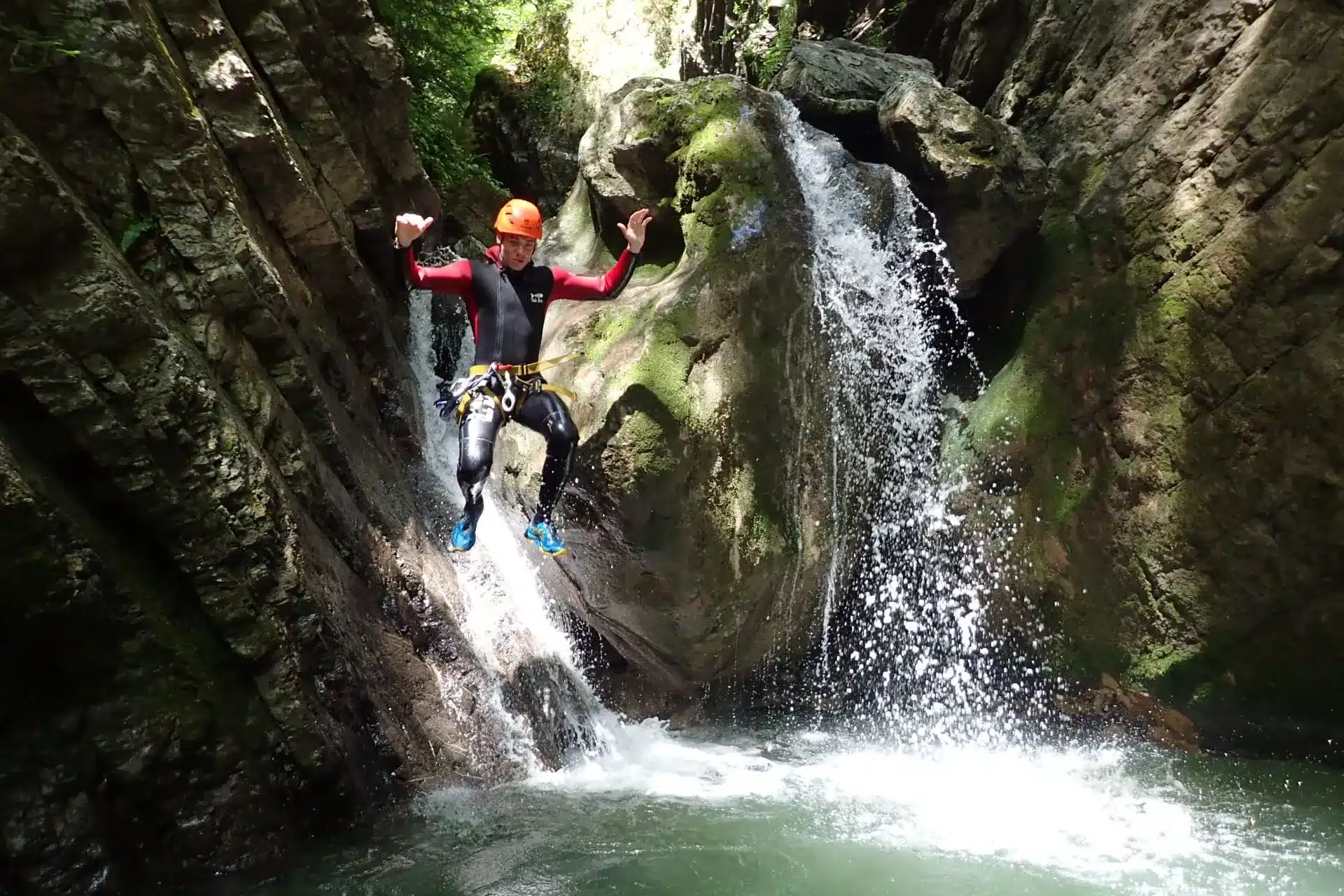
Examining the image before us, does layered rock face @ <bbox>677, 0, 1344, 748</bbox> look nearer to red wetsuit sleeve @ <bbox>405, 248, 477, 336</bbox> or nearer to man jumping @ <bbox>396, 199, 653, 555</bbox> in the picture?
man jumping @ <bbox>396, 199, 653, 555</bbox>

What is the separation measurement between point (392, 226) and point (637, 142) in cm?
228

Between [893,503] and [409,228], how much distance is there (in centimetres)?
439

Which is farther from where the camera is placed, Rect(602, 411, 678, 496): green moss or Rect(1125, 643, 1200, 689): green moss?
Rect(1125, 643, 1200, 689): green moss

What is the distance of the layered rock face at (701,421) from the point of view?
18.5 feet

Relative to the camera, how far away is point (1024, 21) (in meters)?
8.73

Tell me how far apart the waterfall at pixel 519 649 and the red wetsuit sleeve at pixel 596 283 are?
220 cm

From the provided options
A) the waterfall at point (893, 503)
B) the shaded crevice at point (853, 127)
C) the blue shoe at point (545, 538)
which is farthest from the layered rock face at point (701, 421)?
the shaded crevice at point (853, 127)

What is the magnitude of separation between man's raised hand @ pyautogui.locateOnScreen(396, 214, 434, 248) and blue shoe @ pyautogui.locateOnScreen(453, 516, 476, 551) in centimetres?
165

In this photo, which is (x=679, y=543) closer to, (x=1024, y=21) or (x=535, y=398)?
(x=535, y=398)

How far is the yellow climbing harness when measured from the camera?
16.0 ft

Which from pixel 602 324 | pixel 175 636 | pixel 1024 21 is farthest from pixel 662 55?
pixel 175 636

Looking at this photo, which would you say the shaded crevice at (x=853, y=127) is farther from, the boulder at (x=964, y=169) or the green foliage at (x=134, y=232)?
the green foliage at (x=134, y=232)

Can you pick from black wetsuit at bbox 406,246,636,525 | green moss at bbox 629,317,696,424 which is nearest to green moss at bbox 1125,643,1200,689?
green moss at bbox 629,317,696,424

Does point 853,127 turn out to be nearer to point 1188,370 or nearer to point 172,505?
point 1188,370
